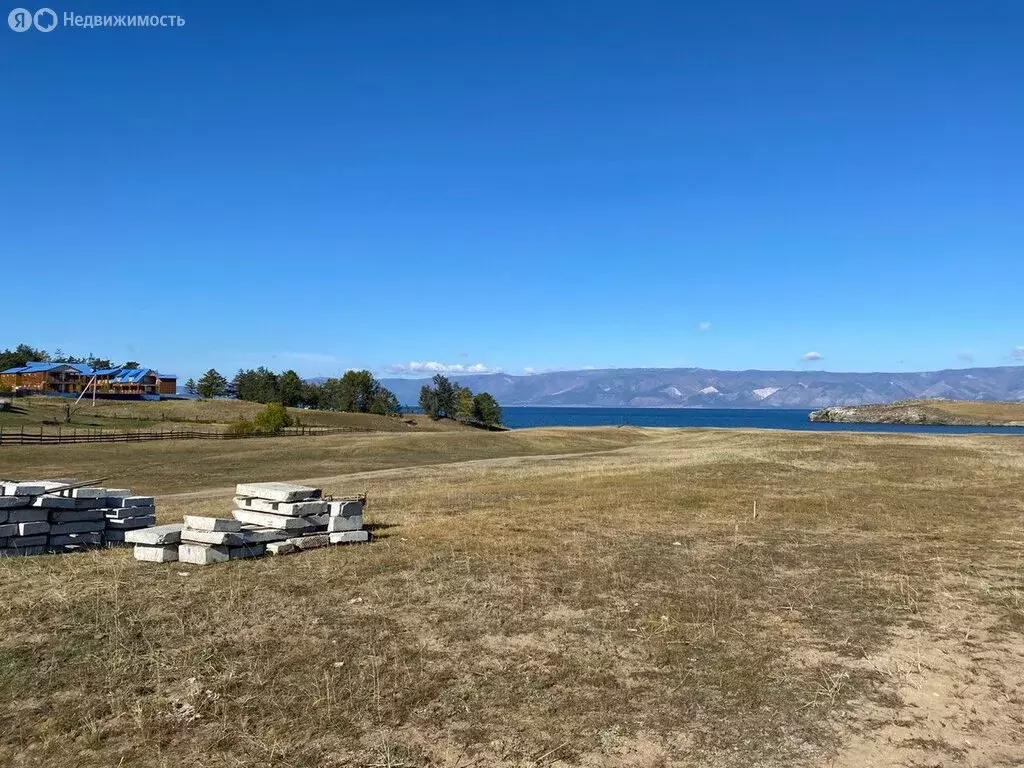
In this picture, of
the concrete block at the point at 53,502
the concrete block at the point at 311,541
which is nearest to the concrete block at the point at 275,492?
the concrete block at the point at 311,541

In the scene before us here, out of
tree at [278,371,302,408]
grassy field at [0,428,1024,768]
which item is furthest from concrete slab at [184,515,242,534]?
tree at [278,371,302,408]

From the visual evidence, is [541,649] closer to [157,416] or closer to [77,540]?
[77,540]

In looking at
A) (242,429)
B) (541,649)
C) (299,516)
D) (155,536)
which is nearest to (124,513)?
(155,536)

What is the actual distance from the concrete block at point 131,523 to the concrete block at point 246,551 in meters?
4.91

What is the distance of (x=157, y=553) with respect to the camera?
16328 mm

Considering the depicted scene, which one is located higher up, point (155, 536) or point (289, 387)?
point (289, 387)

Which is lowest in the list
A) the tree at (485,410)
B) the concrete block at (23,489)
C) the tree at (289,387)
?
the tree at (485,410)

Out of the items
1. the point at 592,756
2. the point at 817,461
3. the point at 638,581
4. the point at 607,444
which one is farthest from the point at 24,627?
the point at 607,444

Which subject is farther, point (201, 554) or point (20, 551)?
point (20, 551)

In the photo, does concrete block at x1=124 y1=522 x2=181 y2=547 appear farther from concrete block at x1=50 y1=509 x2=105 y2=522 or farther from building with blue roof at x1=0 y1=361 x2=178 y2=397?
building with blue roof at x1=0 y1=361 x2=178 y2=397

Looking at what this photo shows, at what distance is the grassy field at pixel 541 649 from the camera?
8.32m

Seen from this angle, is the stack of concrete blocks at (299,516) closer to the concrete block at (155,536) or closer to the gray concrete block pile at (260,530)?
the gray concrete block pile at (260,530)

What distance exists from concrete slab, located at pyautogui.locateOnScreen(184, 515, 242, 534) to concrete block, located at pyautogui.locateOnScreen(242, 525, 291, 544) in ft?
0.99

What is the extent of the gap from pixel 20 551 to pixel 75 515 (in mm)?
1432
